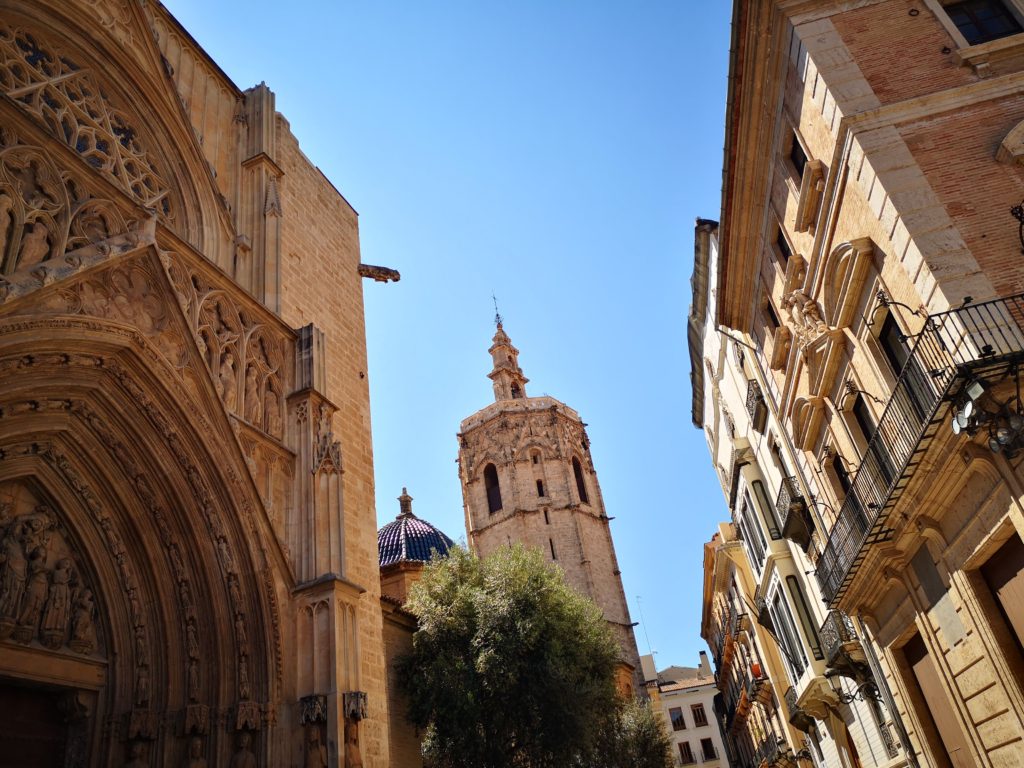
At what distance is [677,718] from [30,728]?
51.7 m

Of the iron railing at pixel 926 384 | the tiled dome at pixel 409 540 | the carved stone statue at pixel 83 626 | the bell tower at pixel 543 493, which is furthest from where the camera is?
the bell tower at pixel 543 493

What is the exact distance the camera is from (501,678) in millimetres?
15469

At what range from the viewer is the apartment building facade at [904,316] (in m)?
7.46

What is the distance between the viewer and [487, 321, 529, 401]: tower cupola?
55125 millimetres

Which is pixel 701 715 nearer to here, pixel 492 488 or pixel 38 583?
pixel 492 488

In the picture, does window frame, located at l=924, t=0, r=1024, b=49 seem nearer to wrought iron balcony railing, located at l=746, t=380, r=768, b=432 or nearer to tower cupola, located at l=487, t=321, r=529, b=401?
wrought iron balcony railing, located at l=746, t=380, r=768, b=432

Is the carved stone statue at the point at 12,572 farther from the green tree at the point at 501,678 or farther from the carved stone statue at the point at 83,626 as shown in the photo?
the green tree at the point at 501,678

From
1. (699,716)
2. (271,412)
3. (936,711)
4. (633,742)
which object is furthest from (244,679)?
(699,716)

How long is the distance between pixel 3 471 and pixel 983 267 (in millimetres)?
10378

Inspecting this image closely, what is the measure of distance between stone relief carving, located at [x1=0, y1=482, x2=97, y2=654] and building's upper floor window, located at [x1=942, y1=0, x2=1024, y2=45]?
12.5 metres

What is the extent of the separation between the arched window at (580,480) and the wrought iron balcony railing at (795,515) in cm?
3421

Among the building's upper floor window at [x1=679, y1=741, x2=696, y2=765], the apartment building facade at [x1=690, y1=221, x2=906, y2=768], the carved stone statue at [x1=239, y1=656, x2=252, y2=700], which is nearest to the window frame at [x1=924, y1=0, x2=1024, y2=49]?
the apartment building facade at [x1=690, y1=221, x2=906, y2=768]

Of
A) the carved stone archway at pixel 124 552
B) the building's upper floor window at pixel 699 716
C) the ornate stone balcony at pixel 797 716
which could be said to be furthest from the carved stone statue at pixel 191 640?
the building's upper floor window at pixel 699 716

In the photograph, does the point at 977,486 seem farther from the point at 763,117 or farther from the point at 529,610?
the point at 529,610
